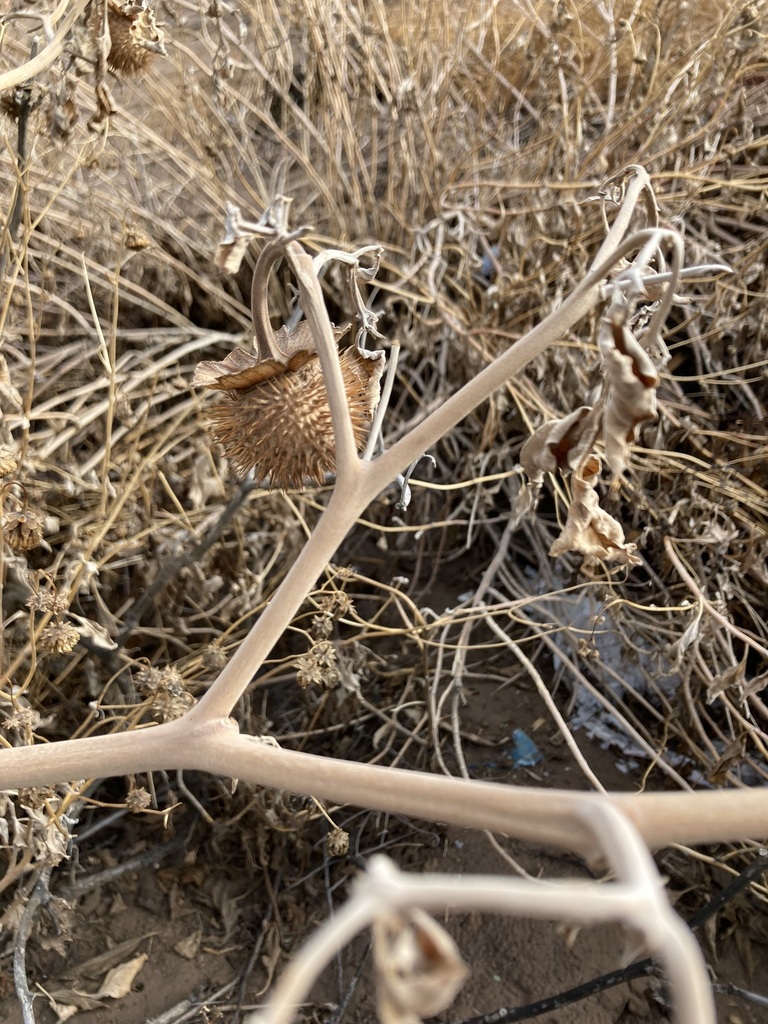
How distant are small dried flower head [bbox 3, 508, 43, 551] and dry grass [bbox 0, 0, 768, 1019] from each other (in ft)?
0.34

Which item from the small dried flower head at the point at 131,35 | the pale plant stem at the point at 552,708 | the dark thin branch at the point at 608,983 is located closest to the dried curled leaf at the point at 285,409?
the pale plant stem at the point at 552,708

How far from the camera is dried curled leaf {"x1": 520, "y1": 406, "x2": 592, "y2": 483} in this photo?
0.75 metres

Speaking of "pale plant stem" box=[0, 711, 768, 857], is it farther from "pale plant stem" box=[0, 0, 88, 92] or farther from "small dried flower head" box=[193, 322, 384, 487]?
"pale plant stem" box=[0, 0, 88, 92]

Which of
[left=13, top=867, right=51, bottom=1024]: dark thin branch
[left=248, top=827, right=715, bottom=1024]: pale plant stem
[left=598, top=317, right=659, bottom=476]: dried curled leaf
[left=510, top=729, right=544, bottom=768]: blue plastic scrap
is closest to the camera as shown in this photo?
A: [left=248, top=827, right=715, bottom=1024]: pale plant stem

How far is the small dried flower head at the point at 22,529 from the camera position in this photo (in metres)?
1.14

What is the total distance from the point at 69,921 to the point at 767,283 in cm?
189

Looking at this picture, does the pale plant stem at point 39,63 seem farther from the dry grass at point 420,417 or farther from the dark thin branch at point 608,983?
the dark thin branch at point 608,983

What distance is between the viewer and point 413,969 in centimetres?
39

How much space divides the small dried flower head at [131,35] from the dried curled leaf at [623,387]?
941 mm

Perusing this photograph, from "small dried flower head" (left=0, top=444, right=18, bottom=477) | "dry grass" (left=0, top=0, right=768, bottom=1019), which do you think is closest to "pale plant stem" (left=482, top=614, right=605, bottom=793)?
"dry grass" (left=0, top=0, right=768, bottom=1019)

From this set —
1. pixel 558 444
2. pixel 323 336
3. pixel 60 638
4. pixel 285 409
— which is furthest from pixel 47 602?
pixel 558 444

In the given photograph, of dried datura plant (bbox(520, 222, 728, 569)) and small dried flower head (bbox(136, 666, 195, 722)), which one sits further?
small dried flower head (bbox(136, 666, 195, 722))

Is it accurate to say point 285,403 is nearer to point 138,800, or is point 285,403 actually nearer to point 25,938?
A: point 138,800

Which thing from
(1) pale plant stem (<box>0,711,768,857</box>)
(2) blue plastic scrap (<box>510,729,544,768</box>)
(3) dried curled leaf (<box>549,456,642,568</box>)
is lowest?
(2) blue plastic scrap (<box>510,729,544,768</box>)
